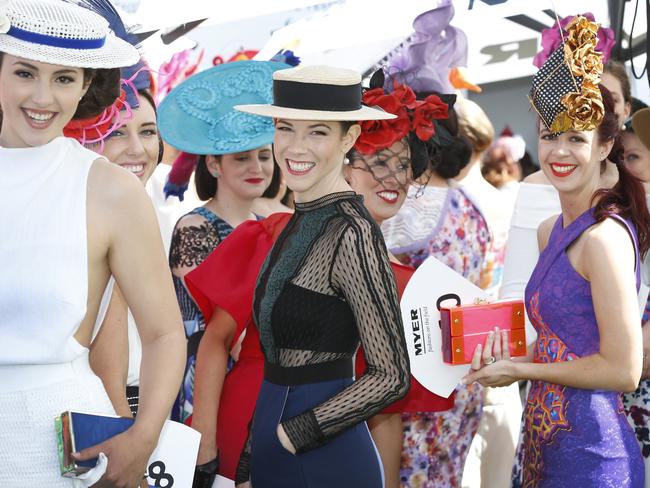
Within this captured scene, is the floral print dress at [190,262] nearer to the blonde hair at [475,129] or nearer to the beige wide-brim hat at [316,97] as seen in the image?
the beige wide-brim hat at [316,97]

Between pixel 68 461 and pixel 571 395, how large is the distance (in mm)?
1564

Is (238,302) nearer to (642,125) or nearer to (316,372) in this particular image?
(316,372)

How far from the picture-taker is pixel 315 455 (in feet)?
9.10

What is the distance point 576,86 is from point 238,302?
1.30 meters

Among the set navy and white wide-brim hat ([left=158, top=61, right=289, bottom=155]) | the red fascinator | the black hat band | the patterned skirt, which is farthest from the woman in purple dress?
navy and white wide-brim hat ([left=158, top=61, right=289, bottom=155])

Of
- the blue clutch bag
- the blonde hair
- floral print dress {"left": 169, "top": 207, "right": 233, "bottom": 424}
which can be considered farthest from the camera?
the blonde hair

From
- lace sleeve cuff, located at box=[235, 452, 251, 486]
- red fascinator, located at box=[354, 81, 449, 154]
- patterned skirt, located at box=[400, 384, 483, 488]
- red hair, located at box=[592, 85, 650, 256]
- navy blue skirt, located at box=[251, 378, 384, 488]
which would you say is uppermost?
red fascinator, located at box=[354, 81, 449, 154]

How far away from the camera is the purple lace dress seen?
10.0 feet

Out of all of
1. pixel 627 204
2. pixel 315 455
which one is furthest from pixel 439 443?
pixel 315 455

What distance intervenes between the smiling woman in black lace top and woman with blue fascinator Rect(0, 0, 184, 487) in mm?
411

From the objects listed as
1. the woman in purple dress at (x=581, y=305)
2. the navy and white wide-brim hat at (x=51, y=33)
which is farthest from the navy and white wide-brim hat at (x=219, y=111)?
the navy and white wide-brim hat at (x=51, y=33)

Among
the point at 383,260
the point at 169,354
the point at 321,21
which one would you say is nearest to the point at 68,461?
the point at 169,354

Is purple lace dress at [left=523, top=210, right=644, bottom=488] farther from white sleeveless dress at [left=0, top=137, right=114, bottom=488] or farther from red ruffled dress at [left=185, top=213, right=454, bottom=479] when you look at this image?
white sleeveless dress at [left=0, top=137, right=114, bottom=488]

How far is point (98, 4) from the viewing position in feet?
10.2
